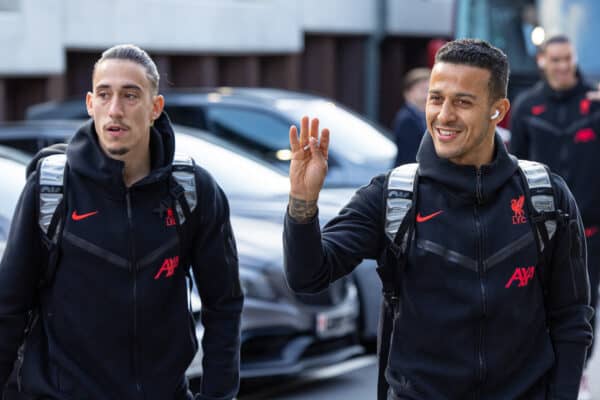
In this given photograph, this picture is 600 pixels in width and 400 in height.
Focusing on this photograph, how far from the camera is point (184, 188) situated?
4.00 metres

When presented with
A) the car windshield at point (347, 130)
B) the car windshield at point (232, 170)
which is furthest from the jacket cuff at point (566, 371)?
the car windshield at point (347, 130)

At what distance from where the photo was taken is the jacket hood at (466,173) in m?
3.71

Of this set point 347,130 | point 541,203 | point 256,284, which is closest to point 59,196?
point 541,203

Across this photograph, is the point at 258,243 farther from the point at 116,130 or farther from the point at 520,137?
the point at 116,130

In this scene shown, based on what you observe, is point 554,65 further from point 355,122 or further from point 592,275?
point 355,122

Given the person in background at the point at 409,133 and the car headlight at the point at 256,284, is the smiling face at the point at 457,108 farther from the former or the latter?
the person in background at the point at 409,133

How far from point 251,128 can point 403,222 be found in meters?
7.33

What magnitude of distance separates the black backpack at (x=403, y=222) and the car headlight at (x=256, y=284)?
143 inches

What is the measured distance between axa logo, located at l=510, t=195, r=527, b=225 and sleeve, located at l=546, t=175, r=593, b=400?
11 centimetres

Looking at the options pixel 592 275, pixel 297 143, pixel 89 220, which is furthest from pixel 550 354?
pixel 592 275

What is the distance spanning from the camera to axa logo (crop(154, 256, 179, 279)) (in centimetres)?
389

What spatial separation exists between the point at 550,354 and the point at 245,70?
17424mm

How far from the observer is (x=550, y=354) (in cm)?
377

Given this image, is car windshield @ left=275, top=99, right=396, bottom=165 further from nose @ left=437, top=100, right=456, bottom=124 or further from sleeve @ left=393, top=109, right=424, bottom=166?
nose @ left=437, top=100, right=456, bottom=124
